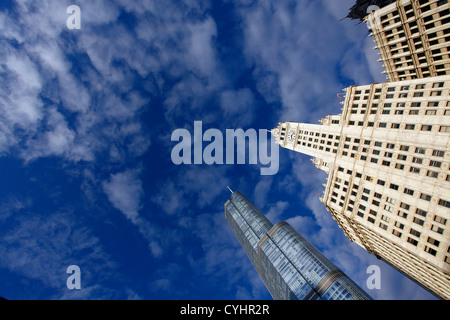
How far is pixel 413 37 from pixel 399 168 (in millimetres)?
32786

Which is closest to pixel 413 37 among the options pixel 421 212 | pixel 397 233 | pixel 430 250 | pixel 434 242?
pixel 421 212

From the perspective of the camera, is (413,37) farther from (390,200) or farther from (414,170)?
(390,200)

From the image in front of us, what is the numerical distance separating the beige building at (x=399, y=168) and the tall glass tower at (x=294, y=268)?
5272 centimetres

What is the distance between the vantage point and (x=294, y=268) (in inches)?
4966

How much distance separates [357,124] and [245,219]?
511 feet

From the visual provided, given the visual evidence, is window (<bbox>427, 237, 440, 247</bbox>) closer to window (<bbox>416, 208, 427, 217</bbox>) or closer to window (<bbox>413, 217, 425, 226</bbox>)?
window (<bbox>413, 217, 425, 226</bbox>)

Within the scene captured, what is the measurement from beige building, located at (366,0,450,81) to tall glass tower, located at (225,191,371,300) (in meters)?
91.0

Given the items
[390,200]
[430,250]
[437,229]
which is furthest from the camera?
[390,200]

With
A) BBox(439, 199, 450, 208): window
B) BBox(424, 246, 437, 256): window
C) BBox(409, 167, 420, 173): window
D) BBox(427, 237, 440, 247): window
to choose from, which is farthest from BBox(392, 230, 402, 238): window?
BBox(409, 167, 420, 173): window

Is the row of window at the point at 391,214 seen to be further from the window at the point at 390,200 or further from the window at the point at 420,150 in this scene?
the window at the point at 420,150

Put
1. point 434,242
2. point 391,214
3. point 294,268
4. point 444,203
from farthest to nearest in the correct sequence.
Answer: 1. point 294,268
2. point 391,214
3. point 434,242
4. point 444,203

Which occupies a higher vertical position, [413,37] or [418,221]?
[413,37]

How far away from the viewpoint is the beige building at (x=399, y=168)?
38844 millimetres

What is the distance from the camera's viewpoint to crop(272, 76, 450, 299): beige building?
127 feet
